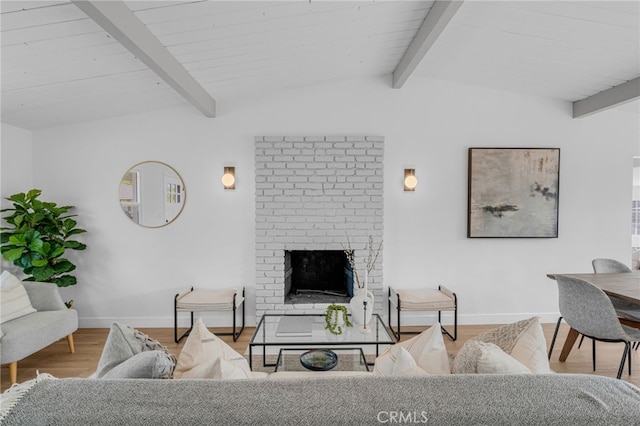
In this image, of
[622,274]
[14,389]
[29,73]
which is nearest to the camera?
[14,389]

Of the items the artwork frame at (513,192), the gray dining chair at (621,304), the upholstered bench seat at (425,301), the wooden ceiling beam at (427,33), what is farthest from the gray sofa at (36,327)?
the gray dining chair at (621,304)

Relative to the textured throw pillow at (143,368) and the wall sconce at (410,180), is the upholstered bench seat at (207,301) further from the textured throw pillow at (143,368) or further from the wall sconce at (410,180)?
the wall sconce at (410,180)

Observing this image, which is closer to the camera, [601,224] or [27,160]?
[27,160]

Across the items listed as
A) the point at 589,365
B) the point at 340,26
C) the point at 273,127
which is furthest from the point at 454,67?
the point at 589,365

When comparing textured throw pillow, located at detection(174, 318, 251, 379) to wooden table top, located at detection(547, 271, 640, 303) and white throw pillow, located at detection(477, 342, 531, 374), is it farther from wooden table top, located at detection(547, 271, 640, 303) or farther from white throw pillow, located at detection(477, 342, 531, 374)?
wooden table top, located at detection(547, 271, 640, 303)

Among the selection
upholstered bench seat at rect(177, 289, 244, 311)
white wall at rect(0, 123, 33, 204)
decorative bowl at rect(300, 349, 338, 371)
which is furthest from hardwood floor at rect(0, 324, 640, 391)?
white wall at rect(0, 123, 33, 204)

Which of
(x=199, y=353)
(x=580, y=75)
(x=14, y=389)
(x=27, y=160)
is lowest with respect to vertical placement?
(x=199, y=353)

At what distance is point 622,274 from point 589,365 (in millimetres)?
839

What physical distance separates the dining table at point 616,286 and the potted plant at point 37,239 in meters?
4.33

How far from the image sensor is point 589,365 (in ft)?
9.39

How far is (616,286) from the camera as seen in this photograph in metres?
2.59

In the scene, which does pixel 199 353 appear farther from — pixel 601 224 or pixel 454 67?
pixel 601 224

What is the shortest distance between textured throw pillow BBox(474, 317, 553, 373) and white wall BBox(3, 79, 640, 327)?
2256 millimetres

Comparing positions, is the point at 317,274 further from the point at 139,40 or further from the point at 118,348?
the point at 139,40
